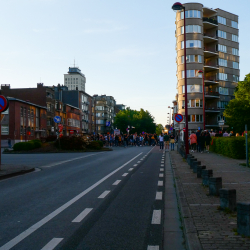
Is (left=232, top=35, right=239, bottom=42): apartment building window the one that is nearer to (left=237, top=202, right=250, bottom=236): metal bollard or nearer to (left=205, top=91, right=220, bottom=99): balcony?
(left=205, top=91, right=220, bottom=99): balcony

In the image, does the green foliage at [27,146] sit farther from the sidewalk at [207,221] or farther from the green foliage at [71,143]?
the sidewalk at [207,221]

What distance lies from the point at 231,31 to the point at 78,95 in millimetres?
48254

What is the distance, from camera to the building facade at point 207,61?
65.3 m

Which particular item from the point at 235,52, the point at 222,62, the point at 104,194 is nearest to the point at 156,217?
the point at 104,194

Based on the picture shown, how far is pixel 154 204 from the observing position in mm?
7504

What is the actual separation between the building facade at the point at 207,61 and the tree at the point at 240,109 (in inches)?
305

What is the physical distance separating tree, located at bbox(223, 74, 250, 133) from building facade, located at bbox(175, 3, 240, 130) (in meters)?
7.74

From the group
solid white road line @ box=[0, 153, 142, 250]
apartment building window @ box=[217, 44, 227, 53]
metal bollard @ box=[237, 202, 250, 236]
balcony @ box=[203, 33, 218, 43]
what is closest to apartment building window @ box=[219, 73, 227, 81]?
apartment building window @ box=[217, 44, 227, 53]

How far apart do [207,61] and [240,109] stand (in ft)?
63.1

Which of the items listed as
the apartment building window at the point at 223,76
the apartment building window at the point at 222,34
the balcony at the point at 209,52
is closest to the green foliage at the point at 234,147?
the balcony at the point at 209,52

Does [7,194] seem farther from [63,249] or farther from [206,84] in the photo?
[206,84]

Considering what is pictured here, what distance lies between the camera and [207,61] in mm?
73375

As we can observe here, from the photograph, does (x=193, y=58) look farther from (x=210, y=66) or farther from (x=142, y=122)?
(x=142, y=122)

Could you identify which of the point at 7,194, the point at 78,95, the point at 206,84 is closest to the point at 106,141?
the point at 206,84
